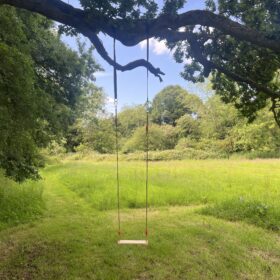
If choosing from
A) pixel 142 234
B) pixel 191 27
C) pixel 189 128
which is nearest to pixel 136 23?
pixel 191 27

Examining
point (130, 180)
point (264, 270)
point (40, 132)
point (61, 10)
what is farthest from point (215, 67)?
point (130, 180)

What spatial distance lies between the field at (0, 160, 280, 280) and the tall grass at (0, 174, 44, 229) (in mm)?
25

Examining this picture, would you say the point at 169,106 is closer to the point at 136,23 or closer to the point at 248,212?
the point at 248,212

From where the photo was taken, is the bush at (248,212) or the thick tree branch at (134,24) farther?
the bush at (248,212)

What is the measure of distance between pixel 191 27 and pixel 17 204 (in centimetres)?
627

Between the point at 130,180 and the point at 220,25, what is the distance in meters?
10.1

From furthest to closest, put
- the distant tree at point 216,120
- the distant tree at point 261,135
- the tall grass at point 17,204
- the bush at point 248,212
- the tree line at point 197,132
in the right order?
1. the distant tree at point 216,120
2. the tree line at point 197,132
3. the distant tree at point 261,135
4. the tall grass at point 17,204
5. the bush at point 248,212

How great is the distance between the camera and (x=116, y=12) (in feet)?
15.4

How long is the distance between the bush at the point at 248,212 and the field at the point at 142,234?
0.08 ft

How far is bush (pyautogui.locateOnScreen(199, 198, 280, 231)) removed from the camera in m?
8.03

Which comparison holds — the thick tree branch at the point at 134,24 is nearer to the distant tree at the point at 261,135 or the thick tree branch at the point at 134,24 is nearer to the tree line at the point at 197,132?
the tree line at the point at 197,132

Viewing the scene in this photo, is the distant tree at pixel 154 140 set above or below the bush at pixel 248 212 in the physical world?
above

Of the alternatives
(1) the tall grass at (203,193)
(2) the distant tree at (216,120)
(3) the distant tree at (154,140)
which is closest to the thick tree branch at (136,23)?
(1) the tall grass at (203,193)

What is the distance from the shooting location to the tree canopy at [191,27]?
15.1ft
